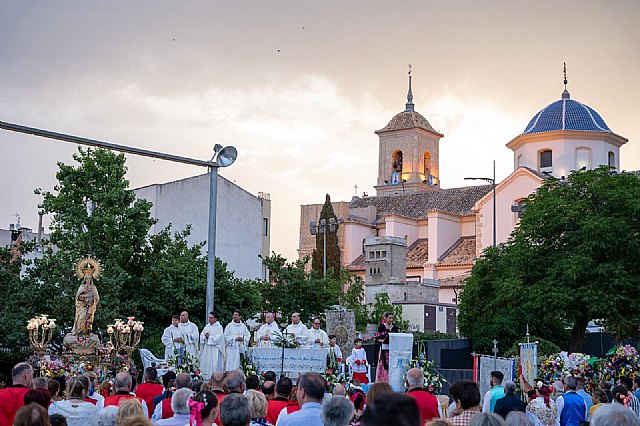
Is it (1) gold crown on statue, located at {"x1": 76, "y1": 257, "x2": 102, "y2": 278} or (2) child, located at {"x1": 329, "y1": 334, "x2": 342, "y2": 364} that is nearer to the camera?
(2) child, located at {"x1": 329, "y1": 334, "x2": 342, "y2": 364}

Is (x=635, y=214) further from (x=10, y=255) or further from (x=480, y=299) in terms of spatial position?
(x=10, y=255)

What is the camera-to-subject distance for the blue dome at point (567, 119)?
69.7 meters

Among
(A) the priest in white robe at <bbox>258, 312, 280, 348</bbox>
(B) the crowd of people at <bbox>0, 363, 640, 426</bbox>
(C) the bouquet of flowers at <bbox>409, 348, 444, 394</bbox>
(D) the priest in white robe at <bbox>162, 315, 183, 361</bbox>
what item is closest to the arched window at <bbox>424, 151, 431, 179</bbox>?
(D) the priest in white robe at <bbox>162, 315, 183, 361</bbox>

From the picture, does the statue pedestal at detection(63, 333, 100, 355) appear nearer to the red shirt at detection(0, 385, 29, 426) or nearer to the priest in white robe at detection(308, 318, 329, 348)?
the priest in white robe at detection(308, 318, 329, 348)

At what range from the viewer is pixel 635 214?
123 ft

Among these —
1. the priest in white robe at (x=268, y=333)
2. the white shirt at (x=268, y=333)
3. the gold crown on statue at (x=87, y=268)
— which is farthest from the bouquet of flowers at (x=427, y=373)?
the gold crown on statue at (x=87, y=268)

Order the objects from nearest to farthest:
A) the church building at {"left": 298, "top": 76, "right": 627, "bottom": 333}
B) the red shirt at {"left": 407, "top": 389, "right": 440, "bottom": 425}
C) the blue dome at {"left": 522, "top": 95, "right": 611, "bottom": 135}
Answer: the red shirt at {"left": 407, "top": 389, "right": 440, "bottom": 425}, the church building at {"left": 298, "top": 76, "right": 627, "bottom": 333}, the blue dome at {"left": 522, "top": 95, "right": 611, "bottom": 135}

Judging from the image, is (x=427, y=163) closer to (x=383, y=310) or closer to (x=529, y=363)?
(x=383, y=310)

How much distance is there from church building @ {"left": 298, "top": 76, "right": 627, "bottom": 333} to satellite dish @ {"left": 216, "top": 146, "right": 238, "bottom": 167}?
38.2 meters

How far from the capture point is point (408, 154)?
9919 centimetres

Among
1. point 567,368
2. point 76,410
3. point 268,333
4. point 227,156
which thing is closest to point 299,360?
point 268,333

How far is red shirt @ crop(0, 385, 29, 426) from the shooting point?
9.70 meters

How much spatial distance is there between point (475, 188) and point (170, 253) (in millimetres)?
50222

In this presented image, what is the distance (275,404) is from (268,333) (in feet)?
38.0
